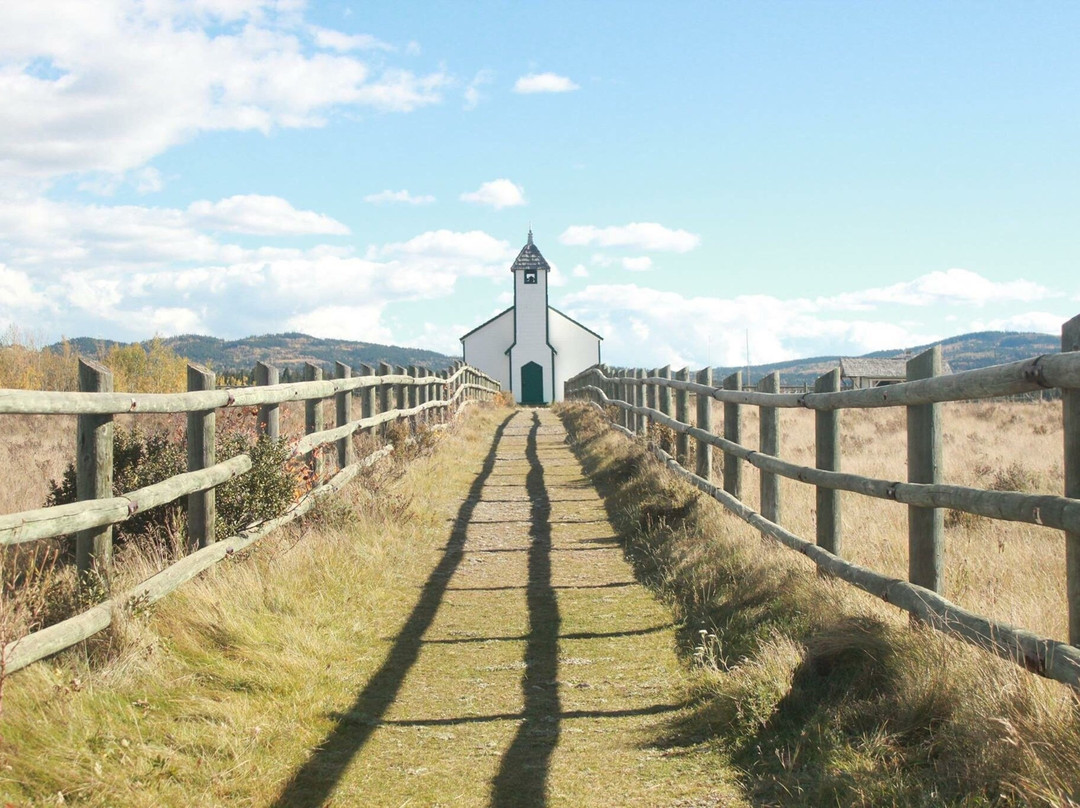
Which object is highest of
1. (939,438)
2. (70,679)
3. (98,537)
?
(939,438)

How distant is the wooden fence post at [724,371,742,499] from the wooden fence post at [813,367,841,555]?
7.78 feet

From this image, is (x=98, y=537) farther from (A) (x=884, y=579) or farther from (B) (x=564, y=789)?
(A) (x=884, y=579)

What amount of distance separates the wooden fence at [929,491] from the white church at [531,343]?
4983 centimetres

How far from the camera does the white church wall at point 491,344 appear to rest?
197ft

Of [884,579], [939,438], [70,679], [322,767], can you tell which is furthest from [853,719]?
[70,679]

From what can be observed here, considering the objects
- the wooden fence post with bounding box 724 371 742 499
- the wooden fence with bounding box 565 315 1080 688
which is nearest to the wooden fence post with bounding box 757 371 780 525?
the wooden fence with bounding box 565 315 1080 688

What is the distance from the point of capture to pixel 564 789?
403 cm

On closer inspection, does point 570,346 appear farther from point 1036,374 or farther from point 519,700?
point 1036,374

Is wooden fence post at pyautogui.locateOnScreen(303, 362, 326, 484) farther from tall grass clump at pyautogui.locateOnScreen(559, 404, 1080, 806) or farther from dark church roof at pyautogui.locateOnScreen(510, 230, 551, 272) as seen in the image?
dark church roof at pyautogui.locateOnScreen(510, 230, 551, 272)

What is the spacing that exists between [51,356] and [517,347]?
3179 cm

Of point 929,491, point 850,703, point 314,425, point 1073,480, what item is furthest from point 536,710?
point 314,425

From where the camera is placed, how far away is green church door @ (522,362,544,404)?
58.6 m

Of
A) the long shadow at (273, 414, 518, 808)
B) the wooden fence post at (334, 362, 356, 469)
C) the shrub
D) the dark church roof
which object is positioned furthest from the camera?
the dark church roof

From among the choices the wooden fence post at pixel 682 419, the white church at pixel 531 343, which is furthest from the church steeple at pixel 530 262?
the wooden fence post at pixel 682 419
